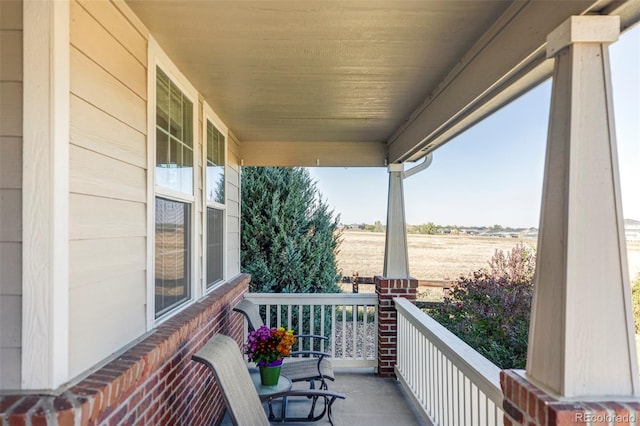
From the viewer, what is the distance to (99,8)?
1.64 m

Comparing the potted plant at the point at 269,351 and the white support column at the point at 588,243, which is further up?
the white support column at the point at 588,243

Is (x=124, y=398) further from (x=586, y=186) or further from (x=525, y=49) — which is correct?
(x=525, y=49)

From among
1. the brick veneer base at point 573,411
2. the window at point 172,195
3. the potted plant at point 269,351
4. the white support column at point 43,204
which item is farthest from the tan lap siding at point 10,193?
the potted plant at point 269,351

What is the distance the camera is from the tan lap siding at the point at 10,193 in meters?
1.29

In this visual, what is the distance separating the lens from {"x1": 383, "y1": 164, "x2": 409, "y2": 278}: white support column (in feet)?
15.3

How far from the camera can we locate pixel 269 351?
3172 mm

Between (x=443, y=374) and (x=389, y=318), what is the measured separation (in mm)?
1580

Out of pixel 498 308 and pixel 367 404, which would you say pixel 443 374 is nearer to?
pixel 367 404

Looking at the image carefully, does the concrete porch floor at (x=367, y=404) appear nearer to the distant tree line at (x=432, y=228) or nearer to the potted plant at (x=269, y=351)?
the potted plant at (x=269, y=351)

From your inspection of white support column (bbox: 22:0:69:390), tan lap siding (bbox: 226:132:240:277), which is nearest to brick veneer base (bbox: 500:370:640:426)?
Answer: white support column (bbox: 22:0:69:390)

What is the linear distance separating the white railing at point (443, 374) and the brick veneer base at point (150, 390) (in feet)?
5.74

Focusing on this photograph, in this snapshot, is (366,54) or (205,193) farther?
(205,193)

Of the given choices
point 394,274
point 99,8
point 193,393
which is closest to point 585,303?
point 99,8

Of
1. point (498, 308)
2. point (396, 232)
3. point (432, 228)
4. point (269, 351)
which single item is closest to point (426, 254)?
point (432, 228)
